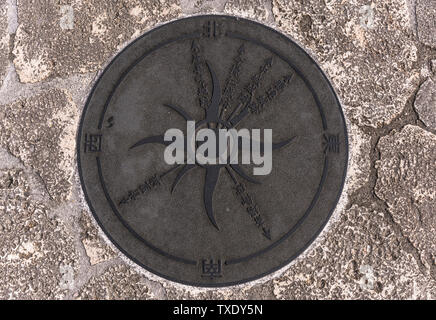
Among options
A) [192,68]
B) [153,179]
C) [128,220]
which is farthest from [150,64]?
[128,220]

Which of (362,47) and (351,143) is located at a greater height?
(362,47)

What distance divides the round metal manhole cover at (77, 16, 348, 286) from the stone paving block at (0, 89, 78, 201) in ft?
0.28

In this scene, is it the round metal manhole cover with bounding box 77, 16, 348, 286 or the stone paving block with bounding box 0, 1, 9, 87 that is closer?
the round metal manhole cover with bounding box 77, 16, 348, 286

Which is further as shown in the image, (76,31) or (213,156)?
(76,31)

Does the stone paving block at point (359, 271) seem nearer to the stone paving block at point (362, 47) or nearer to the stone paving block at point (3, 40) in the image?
the stone paving block at point (362, 47)

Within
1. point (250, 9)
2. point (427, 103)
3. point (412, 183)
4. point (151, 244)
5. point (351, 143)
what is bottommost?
point (151, 244)

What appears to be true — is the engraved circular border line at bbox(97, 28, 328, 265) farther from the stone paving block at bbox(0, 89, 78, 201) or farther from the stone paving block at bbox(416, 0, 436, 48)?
the stone paving block at bbox(416, 0, 436, 48)

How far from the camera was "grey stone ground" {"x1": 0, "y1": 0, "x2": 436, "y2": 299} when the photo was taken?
1.69 metres

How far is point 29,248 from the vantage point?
174 centimetres

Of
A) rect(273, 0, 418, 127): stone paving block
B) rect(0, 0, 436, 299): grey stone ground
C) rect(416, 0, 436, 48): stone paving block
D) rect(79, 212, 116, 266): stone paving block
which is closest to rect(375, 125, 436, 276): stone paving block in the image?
rect(0, 0, 436, 299): grey stone ground

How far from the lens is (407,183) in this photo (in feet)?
5.65

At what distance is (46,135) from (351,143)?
1352 mm

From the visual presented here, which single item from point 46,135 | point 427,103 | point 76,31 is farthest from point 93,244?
point 427,103

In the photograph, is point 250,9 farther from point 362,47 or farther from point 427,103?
point 427,103
